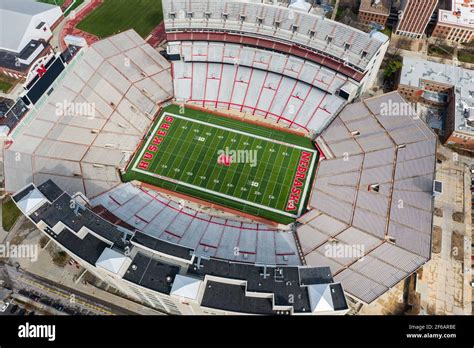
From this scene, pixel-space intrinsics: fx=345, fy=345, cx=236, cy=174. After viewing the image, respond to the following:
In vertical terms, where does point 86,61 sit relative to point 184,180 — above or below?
above

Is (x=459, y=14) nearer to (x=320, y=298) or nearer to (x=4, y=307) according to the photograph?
(x=320, y=298)

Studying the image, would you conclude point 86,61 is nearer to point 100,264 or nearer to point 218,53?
point 218,53

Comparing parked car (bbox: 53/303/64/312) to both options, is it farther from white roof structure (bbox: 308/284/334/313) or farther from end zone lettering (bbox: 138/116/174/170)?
white roof structure (bbox: 308/284/334/313)

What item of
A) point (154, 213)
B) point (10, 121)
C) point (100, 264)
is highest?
point (10, 121)

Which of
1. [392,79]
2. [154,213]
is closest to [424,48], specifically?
[392,79]

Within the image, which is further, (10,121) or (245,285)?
(10,121)

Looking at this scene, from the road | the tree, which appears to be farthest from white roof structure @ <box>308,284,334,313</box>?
the tree

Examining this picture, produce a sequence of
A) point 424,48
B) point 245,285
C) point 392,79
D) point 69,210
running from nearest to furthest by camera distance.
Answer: point 245,285 → point 69,210 → point 392,79 → point 424,48
